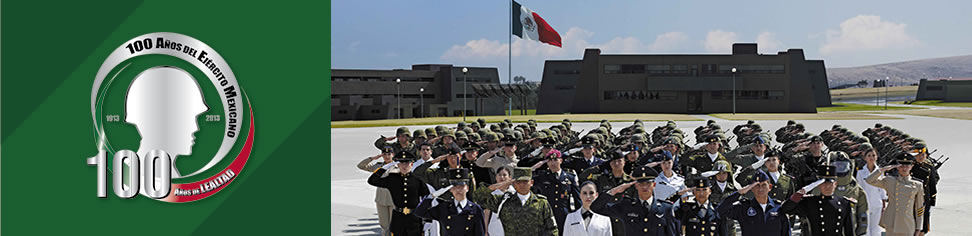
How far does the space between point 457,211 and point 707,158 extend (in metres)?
5.91

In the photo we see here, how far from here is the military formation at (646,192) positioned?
8.69 metres

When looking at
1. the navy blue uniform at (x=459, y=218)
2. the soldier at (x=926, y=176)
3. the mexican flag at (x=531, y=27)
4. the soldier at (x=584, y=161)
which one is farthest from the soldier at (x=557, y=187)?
the mexican flag at (x=531, y=27)

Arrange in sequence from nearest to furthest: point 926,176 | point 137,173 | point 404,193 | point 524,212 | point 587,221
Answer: point 137,173
point 587,221
point 524,212
point 404,193
point 926,176

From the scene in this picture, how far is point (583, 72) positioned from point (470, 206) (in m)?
77.4

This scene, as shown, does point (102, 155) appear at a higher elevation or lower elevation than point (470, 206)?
higher

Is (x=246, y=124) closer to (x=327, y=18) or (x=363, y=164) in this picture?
(x=327, y=18)

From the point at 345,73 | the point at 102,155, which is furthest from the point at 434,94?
the point at 102,155

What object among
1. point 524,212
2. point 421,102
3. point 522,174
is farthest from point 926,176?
point 421,102

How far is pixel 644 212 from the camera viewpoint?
29.1 ft

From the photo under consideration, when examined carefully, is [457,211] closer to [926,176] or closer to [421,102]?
[926,176]

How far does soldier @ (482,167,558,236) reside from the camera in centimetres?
853

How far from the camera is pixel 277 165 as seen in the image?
671 centimetres

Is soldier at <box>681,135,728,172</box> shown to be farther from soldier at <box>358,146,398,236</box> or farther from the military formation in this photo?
soldier at <box>358,146,398,236</box>

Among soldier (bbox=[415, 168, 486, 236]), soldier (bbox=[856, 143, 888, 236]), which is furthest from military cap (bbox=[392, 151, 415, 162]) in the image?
soldier (bbox=[856, 143, 888, 236])
